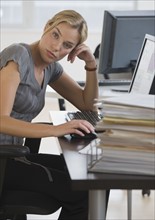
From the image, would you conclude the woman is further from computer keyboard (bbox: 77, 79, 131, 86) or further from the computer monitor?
computer keyboard (bbox: 77, 79, 131, 86)


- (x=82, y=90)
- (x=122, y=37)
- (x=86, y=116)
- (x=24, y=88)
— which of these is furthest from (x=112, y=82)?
(x=24, y=88)

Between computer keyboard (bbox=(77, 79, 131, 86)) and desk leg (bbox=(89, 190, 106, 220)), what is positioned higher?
desk leg (bbox=(89, 190, 106, 220))

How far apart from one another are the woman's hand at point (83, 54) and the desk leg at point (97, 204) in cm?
86

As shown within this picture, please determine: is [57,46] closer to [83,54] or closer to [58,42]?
[58,42]

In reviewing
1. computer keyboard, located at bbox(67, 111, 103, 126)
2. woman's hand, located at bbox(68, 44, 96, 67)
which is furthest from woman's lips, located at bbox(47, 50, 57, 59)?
computer keyboard, located at bbox(67, 111, 103, 126)

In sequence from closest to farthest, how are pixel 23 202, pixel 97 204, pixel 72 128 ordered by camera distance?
pixel 97 204 → pixel 72 128 → pixel 23 202

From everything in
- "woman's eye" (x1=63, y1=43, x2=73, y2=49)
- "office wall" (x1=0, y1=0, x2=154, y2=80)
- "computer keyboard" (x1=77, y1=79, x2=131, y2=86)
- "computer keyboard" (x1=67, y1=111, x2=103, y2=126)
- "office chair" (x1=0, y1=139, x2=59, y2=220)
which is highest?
"woman's eye" (x1=63, y1=43, x2=73, y2=49)

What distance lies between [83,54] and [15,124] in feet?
2.39

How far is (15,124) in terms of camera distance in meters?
1.68

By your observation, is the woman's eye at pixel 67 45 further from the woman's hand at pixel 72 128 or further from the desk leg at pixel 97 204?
the desk leg at pixel 97 204

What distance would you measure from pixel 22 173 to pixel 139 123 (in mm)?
703

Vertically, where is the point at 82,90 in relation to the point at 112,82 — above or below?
above

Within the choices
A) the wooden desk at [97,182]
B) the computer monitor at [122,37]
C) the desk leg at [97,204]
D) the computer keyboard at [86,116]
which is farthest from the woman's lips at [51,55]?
the computer monitor at [122,37]

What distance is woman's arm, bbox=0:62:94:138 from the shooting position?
1.62 m
